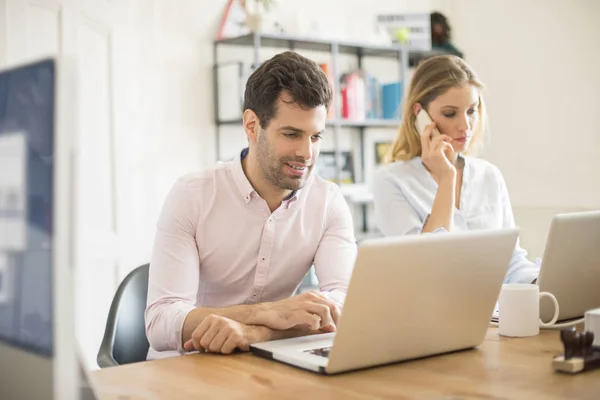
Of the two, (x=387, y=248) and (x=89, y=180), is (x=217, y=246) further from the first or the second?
(x=89, y=180)

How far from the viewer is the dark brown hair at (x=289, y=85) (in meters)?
1.95

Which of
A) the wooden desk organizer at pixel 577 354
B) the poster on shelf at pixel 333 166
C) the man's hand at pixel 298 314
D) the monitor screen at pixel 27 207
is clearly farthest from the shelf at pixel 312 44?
the monitor screen at pixel 27 207

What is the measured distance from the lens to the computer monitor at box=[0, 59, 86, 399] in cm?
63

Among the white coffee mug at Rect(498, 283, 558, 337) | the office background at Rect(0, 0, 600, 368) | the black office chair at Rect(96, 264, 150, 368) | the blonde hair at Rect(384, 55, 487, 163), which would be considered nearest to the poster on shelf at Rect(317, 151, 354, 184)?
the office background at Rect(0, 0, 600, 368)

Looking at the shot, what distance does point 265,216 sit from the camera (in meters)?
2.01

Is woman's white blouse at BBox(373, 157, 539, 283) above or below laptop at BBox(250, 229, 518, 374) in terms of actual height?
above

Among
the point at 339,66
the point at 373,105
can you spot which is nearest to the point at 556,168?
the point at 373,105

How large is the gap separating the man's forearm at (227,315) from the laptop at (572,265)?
0.62m

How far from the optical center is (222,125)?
13.0ft

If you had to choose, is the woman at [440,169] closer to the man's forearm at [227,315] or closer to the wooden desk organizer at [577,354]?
the man's forearm at [227,315]

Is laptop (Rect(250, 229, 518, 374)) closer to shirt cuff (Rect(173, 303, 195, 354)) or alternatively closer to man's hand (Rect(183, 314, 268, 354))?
man's hand (Rect(183, 314, 268, 354))

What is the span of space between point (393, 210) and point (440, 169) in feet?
0.68

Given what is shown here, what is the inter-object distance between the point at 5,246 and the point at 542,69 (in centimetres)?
429

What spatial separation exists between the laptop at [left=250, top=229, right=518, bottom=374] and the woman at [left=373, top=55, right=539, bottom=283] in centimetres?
102
